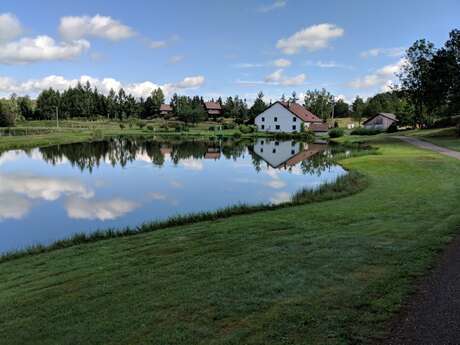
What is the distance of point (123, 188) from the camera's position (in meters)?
24.2

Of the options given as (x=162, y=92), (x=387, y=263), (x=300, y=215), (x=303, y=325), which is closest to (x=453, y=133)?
(x=300, y=215)

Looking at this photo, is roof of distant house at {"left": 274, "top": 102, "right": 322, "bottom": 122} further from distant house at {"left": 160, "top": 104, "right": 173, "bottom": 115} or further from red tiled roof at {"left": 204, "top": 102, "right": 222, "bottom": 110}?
distant house at {"left": 160, "top": 104, "right": 173, "bottom": 115}

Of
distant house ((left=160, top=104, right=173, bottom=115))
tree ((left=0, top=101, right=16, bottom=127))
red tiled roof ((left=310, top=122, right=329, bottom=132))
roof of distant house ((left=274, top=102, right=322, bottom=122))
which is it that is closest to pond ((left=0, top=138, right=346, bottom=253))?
red tiled roof ((left=310, top=122, right=329, bottom=132))

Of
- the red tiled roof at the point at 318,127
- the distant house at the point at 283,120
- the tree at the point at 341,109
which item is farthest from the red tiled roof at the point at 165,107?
the red tiled roof at the point at 318,127

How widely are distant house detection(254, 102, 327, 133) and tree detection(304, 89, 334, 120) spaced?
17105 mm

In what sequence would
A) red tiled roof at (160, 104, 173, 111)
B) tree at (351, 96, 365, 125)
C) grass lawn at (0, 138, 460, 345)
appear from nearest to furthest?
grass lawn at (0, 138, 460, 345) → tree at (351, 96, 365, 125) → red tiled roof at (160, 104, 173, 111)

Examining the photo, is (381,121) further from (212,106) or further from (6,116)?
(6,116)

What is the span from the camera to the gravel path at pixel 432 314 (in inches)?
188

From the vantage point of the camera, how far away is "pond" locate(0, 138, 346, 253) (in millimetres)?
16389

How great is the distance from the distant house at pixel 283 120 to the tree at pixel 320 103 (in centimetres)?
1711

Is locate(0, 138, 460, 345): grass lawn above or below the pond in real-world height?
above

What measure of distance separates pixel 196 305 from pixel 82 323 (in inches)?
67.4

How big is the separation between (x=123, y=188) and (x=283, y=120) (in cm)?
6880

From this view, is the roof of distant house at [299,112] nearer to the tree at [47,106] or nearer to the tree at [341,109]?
the tree at [341,109]
